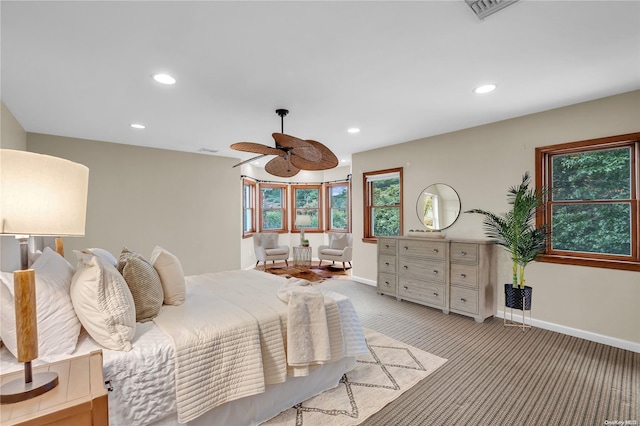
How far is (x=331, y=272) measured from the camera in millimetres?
6641

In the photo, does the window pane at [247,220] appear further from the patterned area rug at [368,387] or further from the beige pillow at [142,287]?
the beige pillow at [142,287]

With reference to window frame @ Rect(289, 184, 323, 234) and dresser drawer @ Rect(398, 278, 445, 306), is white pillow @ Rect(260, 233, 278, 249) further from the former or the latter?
dresser drawer @ Rect(398, 278, 445, 306)

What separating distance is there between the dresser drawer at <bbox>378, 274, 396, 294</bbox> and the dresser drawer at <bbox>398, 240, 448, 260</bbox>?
43cm

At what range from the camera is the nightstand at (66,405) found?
0.93 m

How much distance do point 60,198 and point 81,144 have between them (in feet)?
14.9

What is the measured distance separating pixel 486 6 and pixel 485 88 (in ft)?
4.14

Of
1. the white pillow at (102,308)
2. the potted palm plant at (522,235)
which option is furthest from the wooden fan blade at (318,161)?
the potted palm plant at (522,235)

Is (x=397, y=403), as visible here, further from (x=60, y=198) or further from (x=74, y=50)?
(x=74, y=50)

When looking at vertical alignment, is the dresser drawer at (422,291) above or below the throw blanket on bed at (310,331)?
below

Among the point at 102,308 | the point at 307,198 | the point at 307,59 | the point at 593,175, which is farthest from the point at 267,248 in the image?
the point at 593,175

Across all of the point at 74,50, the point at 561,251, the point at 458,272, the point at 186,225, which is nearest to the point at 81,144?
the point at 186,225

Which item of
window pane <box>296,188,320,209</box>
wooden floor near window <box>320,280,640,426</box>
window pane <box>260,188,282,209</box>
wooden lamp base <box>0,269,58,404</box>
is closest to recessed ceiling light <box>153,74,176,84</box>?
wooden lamp base <box>0,269,58,404</box>

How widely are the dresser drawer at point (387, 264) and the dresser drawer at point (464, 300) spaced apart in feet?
3.16

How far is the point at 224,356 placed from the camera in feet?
5.67
